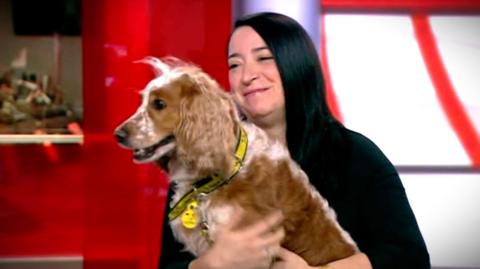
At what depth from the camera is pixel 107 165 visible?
10.6ft

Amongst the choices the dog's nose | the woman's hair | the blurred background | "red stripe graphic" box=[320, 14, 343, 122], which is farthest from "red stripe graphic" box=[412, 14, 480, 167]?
the dog's nose

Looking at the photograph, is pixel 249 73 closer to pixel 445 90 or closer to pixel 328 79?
pixel 328 79

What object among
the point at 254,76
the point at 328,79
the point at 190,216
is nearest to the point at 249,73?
the point at 254,76

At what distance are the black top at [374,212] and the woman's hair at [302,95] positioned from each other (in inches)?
1.8

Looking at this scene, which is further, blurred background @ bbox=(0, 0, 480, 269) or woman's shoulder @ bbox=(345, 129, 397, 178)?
blurred background @ bbox=(0, 0, 480, 269)

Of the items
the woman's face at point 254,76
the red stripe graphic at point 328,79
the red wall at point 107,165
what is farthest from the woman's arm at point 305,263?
the red stripe graphic at point 328,79

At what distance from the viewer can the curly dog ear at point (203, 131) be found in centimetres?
151

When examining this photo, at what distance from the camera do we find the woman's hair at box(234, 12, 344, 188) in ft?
5.36

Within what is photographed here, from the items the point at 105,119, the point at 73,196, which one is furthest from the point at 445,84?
the point at 73,196

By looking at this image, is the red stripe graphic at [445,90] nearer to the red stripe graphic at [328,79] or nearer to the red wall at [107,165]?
the red stripe graphic at [328,79]

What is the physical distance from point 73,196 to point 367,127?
171 cm

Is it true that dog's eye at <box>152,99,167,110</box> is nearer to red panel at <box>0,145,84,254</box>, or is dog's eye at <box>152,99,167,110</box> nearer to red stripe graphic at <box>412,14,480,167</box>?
red stripe graphic at <box>412,14,480,167</box>

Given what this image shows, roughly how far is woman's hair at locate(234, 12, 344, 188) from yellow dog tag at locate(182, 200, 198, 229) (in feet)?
1.02

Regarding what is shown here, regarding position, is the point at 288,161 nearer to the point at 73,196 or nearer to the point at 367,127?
the point at 367,127
